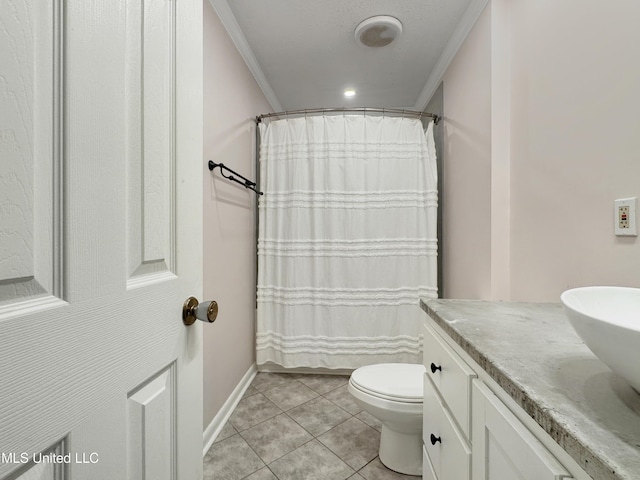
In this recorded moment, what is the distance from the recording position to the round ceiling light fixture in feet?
5.56

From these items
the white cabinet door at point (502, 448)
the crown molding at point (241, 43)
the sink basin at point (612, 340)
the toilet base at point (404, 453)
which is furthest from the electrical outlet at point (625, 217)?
the crown molding at point (241, 43)

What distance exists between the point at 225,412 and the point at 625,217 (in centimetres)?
200

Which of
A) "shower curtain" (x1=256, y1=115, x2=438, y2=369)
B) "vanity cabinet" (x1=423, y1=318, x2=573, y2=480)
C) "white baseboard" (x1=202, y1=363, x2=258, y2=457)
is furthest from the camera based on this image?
"shower curtain" (x1=256, y1=115, x2=438, y2=369)

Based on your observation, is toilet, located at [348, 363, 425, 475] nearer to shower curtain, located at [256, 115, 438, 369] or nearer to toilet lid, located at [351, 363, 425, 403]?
toilet lid, located at [351, 363, 425, 403]

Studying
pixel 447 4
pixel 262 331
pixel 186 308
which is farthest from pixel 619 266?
pixel 262 331

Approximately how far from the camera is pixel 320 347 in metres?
2.11

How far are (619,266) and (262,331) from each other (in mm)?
1964

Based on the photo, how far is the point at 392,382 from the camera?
1350mm

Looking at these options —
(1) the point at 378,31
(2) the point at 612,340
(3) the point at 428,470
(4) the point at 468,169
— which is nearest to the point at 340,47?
(1) the point at 378,31

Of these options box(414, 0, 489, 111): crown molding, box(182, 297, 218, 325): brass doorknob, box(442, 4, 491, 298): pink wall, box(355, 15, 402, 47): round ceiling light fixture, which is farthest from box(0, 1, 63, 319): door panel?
box(414, 0, 489, 111): crown molding

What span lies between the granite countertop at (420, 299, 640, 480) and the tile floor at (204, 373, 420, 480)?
3.26 feet

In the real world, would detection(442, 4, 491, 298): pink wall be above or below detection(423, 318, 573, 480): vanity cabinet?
above

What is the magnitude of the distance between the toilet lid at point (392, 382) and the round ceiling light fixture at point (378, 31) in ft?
6.50

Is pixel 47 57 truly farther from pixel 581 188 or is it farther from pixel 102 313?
pixel 581 188
